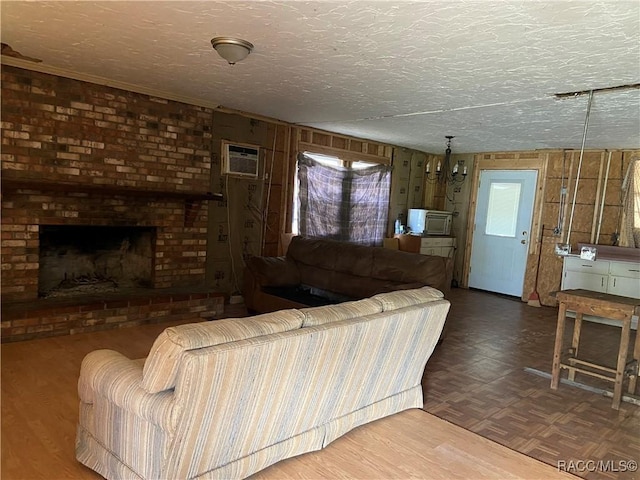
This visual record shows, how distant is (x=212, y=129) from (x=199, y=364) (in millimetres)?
3900

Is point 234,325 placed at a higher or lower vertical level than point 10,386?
higher

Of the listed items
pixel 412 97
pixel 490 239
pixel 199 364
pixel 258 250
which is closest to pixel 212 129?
pixel 258 250

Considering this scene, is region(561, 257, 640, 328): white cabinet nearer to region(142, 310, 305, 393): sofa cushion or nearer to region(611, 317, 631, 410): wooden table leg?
region(611, 317, 631, 410): wooden table leg

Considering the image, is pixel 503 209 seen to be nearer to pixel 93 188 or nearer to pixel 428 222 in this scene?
pixel 428 222

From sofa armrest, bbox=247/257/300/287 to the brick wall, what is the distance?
2.27 feet

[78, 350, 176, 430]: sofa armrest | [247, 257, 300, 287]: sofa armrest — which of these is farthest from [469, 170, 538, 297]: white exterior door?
[78, 350, 176, 430]: sofa armrest

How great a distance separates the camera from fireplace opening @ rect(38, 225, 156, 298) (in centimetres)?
436

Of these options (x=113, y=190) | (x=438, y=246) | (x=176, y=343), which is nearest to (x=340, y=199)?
(x=438, y=246)

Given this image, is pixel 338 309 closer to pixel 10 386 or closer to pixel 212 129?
pixel 10 386

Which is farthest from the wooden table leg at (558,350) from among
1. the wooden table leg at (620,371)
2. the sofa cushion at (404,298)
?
the sofa cushion at (404,298)

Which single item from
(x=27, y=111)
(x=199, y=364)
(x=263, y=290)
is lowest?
(x=263, y=290)

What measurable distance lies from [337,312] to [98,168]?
305 cm

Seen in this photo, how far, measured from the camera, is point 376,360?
99.9 inches

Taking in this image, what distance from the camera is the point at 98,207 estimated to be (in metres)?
4.26
